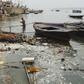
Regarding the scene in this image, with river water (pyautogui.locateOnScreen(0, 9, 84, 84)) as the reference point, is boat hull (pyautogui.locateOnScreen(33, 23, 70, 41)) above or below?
below

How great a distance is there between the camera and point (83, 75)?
59.4 feet

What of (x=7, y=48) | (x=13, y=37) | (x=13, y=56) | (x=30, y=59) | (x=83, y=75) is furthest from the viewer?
(x=13, y=37)

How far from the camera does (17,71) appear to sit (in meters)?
19.1

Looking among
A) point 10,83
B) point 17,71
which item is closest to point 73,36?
point 17,71

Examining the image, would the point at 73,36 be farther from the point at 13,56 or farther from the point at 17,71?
the point at 17,71

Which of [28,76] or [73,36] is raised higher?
[28,76]

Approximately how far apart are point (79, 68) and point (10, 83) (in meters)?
5.74

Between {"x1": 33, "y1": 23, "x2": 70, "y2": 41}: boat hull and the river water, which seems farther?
{"x1": 33, "y1": 23, "x2": 70, "y2": 41}: boat hull

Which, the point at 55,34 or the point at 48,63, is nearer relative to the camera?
the point at 48,63

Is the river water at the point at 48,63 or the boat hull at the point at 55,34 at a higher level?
the river water at the point at 48,63

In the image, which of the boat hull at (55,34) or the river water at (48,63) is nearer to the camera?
the river water at (48,63)

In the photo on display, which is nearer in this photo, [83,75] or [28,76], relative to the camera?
[28,76]

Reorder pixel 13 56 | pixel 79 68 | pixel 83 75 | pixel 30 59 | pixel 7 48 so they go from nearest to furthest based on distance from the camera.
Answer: pixel 83 75
pixel 79 68
pixel 30 59
pixel 13 56
pixel 7 48

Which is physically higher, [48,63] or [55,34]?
[48,63]
